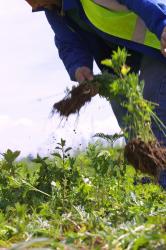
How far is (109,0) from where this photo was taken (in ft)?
12.2

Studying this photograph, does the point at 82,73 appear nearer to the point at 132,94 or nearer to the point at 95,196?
the point at 95,196

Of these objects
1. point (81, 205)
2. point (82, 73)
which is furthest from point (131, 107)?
point (82, 73)

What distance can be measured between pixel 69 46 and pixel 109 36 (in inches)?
17.1

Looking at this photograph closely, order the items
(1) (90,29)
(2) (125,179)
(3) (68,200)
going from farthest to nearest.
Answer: (1) (90,29), (2) (125,179), (3) (68,200)

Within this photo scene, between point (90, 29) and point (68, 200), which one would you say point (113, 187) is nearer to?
point (68, 200)

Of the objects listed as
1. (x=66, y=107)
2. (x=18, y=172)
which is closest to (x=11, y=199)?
(x=18, y=172)

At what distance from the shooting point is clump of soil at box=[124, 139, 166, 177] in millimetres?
2617

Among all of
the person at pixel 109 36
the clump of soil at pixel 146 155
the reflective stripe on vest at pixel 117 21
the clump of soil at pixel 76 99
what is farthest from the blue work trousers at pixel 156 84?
the clump of soil at pixel 146 155

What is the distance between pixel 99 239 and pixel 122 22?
204 centimetres

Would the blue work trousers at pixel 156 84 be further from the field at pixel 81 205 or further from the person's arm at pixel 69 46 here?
the field at pixel 81 205

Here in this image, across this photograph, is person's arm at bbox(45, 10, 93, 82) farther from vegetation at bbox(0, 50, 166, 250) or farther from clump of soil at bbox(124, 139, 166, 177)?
clump of soil at bbox(124, 139, 166, 177)

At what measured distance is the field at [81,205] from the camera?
6.37 ft

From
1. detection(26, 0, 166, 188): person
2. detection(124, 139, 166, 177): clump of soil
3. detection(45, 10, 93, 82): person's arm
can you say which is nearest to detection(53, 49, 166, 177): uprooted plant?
detection(124, 139, 166, 177): clump of soil

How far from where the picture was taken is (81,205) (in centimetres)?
280
